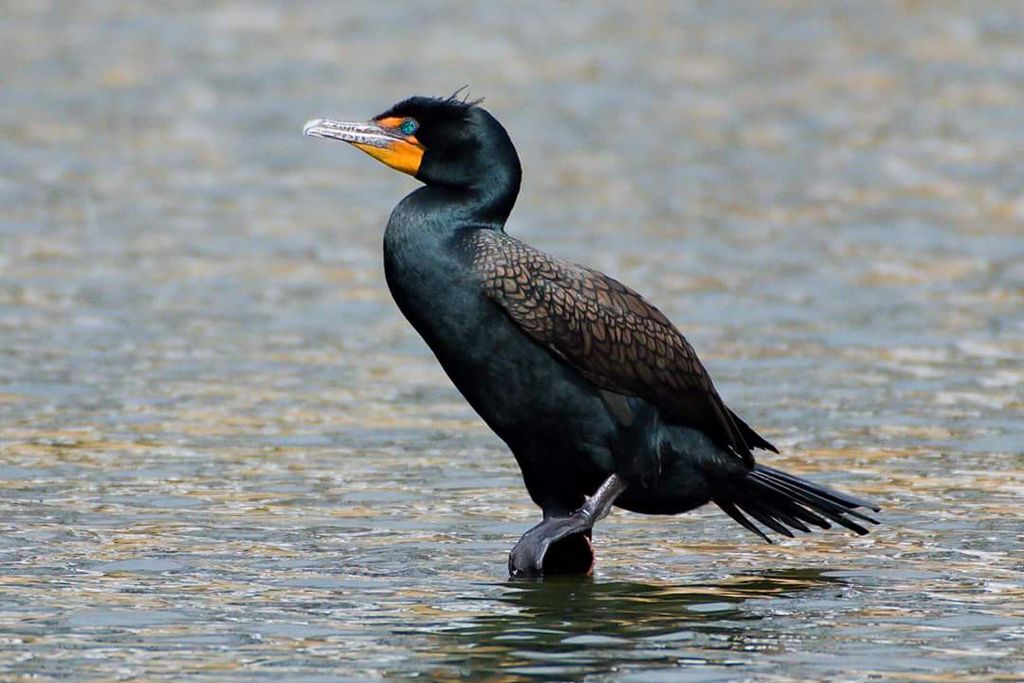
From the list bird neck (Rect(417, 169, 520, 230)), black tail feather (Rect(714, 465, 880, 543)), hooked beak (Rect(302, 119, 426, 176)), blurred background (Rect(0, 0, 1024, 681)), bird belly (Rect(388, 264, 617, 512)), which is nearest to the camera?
blurred background (Rect(0, 0, 1024, 681))

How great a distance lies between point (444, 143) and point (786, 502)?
6.09ft

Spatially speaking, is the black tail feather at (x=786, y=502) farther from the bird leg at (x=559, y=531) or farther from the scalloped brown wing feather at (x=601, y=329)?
the bird leg at (x=559, y=531)

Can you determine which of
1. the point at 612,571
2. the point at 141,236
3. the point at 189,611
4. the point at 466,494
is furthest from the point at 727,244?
the point at 189,611

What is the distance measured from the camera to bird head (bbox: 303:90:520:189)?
9016mm

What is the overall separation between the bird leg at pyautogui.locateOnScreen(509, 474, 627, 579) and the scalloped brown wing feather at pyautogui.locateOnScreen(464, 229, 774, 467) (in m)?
0.36

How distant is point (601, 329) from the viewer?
8.86m

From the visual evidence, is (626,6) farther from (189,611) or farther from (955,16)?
(189,611)

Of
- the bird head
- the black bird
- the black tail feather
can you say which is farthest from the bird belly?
the black tail feather

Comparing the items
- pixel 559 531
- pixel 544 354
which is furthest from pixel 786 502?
pixel 544 354

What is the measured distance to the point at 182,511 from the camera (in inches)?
403

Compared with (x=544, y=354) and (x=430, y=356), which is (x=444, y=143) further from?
(x=430, y=356)

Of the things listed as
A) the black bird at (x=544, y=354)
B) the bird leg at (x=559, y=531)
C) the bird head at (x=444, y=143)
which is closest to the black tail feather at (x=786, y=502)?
the black bird at (x=544, y=354)

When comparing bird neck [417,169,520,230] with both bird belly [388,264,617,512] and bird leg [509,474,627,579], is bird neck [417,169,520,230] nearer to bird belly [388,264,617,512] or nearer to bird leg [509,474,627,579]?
bird belly [388,264,617,512]

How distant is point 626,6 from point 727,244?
14189 mm
